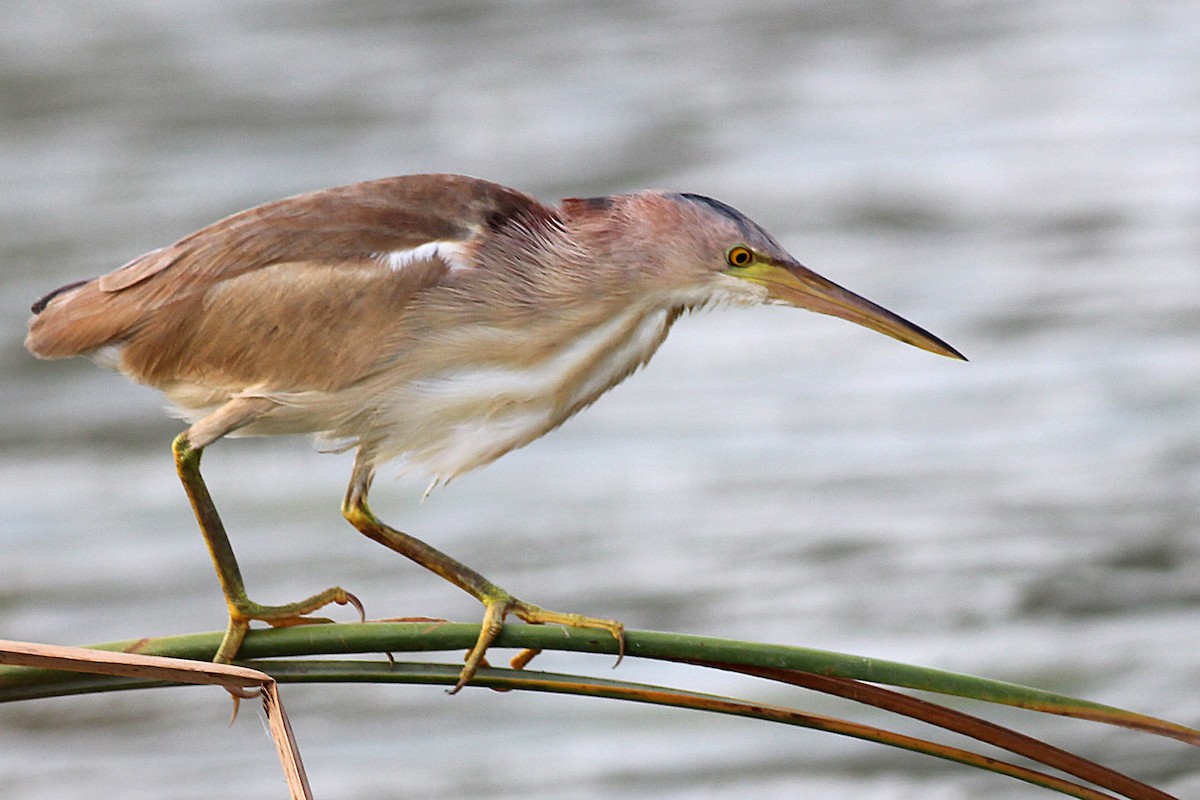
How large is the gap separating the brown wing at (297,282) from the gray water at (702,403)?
8.81 ft

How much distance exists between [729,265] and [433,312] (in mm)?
397

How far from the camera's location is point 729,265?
101 inches

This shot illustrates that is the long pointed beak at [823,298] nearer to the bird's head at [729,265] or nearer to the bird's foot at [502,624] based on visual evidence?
the bird's head at [729,265]

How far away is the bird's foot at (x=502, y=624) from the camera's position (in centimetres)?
231

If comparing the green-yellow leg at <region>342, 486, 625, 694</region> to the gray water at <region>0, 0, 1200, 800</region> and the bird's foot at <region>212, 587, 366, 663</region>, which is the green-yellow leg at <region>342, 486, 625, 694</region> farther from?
the gray water at <region>0, 0, 1200, 800</region>

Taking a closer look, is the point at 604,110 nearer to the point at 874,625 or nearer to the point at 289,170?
the point at 289,170

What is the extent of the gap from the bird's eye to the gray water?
2762mm

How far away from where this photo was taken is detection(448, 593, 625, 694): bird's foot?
231 centimetres

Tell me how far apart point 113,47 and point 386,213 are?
733 centimetres

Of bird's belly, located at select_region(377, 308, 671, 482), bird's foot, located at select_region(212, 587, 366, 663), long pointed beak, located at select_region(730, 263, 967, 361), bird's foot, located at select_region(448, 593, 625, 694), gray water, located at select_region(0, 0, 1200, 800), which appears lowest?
bird's foot, located at select_region(212, 587, 366, 663)

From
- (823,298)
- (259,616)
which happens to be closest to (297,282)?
(259,616)

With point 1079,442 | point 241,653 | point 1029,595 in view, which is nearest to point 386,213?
point 241,653

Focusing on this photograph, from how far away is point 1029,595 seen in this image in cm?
602

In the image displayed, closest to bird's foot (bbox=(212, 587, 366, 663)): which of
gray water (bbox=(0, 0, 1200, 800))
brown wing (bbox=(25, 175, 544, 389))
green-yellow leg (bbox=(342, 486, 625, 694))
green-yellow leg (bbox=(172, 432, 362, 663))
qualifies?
green-yellow leg (bbox=(172, 432, 362, 663))
